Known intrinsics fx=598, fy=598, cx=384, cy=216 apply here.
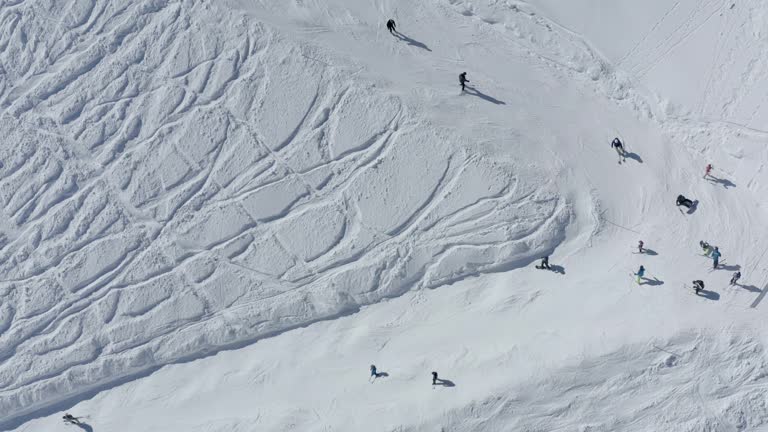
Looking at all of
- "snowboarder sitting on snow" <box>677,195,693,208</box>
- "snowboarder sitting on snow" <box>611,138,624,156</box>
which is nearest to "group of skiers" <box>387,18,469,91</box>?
"snowboarder sitting on snow" <box>611,138,624,156</box>

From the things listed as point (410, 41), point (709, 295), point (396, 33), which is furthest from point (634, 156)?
point (396, 33)

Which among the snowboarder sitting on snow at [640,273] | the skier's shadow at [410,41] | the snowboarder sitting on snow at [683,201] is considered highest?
the skier's shadow at [410,41]

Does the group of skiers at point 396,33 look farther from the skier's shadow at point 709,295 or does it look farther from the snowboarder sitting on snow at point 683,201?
the skier's shadow at point 709,295

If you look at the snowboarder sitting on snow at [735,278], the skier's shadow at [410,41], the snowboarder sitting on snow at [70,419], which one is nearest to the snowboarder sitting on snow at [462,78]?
the skier's shadow at [410,41]

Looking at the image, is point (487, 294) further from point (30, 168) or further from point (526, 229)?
point (30, 168)

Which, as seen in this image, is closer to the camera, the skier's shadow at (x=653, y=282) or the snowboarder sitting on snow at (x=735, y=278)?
the snowboarder sitting on snow at (x=735, y=278)

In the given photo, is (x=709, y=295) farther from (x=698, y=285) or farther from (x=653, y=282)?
(x=653, y=282)

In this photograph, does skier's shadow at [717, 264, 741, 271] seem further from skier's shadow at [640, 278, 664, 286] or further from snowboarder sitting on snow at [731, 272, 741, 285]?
skier's shadow at [640, 278, 664, 286]
